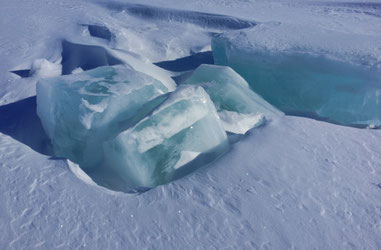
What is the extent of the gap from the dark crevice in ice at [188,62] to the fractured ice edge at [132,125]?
1.47 ft

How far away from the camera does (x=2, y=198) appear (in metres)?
0.90

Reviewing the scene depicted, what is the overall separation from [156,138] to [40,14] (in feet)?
4.35

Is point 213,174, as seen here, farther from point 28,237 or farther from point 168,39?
point 168,39

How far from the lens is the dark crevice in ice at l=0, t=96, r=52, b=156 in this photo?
117 centimetres

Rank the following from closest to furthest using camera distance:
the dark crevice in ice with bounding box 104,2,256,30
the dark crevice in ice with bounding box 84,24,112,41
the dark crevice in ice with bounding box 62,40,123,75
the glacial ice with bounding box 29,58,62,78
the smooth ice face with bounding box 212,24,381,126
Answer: the smooth ice face with bounding box 212,24,381,126 < the glacial ice with bounding box 29,58,62,78 < the dark crevice in ice with bounding box 62,40,123,75 < the dark crevice in ice with bounding box 84,24,112,41 < the dark crevice in ice with bounding box 104,2,256,30

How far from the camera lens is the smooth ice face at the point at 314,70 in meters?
1.31

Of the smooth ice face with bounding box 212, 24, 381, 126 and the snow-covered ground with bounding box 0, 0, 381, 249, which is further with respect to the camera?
the smooth ice face with bounding box 212, 24, 381, 126

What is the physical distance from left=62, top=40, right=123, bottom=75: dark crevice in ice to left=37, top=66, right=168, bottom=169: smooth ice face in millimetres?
338

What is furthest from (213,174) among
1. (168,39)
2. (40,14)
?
(40,14)

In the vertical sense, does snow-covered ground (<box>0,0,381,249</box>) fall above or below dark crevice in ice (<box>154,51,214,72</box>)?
above

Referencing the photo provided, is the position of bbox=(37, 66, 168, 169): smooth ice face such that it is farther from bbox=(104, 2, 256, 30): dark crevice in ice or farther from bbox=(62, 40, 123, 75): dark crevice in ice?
bbox=(104, 2, 256, 30): dark crevice in ice

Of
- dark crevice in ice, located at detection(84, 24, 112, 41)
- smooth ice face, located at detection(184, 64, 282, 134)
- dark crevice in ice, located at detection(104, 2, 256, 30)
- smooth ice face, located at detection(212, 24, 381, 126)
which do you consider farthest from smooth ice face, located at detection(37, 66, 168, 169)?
dark crevice in ice, located at detection(104, 2, 256, 30)

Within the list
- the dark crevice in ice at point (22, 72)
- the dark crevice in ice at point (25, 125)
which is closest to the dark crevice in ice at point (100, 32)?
the dark crevice in ice at point (22, 72)

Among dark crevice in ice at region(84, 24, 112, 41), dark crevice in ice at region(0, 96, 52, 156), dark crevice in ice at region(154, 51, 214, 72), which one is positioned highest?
dark crevice in ice at region(84, 24, 112, 41)
